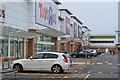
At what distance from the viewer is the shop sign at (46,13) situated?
138 ft

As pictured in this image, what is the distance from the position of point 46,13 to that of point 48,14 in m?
1.68

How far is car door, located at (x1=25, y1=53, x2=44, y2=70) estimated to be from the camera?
1936 cm

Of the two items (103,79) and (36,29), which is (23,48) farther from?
(103,79)

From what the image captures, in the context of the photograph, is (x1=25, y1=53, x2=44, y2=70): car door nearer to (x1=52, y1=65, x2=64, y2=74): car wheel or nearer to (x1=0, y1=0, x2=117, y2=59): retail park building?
(x1=52, y1=65, x2=64, y2=74): car wheel

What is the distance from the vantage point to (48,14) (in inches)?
1932

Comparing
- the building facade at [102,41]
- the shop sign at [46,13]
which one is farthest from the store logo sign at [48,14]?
the building facade at [102,41]

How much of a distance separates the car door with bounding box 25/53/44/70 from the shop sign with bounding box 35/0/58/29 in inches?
854

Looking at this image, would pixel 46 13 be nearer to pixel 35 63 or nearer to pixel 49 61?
pixel 35 63

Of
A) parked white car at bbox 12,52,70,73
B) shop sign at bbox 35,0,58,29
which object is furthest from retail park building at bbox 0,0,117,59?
parked white car at bbox 12,52,70,73

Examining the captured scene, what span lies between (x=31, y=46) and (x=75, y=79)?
25.5 meters

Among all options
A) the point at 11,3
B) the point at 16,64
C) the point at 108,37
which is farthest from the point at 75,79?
the point at 108,37

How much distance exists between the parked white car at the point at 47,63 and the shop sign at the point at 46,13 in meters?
21.7

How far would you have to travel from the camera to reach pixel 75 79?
51.6 ft

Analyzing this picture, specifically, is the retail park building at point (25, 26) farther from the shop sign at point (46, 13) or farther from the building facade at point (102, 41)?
the building facade at point (102, 41)
